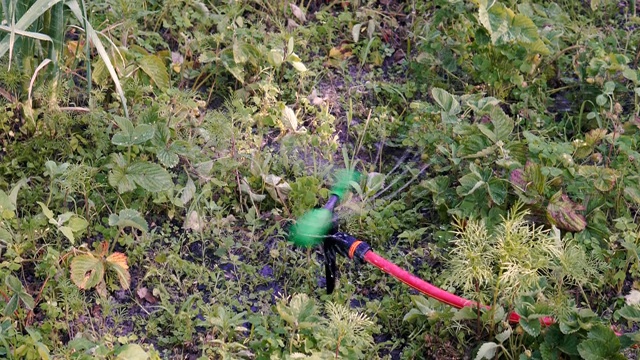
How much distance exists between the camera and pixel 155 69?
12.5 feet

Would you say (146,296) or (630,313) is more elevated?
(630,313)

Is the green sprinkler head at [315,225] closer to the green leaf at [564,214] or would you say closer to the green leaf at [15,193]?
the green leaf at [564,214]

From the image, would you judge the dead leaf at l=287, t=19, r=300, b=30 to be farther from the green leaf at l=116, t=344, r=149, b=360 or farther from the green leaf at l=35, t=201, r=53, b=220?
the green leaf at l=116, t=344, r=149, b=360

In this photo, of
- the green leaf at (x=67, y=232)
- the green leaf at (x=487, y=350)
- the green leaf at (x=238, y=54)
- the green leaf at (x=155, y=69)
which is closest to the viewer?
the green leaf at (x=487, y=350)

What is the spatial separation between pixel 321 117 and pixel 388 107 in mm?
361

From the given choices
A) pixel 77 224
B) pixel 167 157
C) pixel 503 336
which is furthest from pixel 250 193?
pixel 503 336

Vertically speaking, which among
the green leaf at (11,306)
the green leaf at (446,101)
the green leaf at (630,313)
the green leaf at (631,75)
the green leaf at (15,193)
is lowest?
the green leaf at (11,306)

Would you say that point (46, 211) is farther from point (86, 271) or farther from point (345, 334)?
point (345, 334)

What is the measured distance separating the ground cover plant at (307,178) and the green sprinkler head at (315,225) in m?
0.04

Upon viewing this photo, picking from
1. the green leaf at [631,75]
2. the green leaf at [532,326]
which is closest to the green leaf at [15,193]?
the green leaf at [532,326]

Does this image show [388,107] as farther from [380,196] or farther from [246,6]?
[246,6]

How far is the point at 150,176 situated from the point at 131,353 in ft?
2.52

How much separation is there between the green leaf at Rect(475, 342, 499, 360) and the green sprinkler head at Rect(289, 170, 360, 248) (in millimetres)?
690

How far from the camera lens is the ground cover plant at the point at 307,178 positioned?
3.02m
